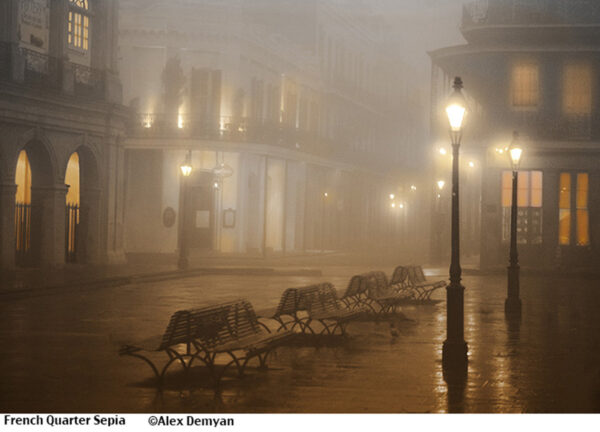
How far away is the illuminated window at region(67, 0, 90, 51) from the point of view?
3039 cm

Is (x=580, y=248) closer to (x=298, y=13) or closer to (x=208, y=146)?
(x=208, y=146)

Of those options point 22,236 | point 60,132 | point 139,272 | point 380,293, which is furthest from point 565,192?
point 380,293

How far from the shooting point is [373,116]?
2549 inches

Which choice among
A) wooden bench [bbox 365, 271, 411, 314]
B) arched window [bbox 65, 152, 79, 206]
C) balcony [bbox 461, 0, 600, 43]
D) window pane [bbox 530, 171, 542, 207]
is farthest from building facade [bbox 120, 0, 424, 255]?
wooden bench [bbox 365, 271, 411, 314]

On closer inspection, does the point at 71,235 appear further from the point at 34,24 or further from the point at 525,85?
the point at 525,85

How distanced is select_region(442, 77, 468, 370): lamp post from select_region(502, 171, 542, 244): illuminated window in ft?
74.5

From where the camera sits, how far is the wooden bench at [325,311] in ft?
45.1

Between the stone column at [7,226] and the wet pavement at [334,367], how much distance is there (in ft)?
24.0

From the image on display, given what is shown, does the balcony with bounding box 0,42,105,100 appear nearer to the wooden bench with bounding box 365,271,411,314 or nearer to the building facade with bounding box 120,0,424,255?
the building facade with bounding box 120,0,424,255

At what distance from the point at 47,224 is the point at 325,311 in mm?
16249

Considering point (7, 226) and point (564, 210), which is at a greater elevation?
point (564, 210)

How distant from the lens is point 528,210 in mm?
34656
